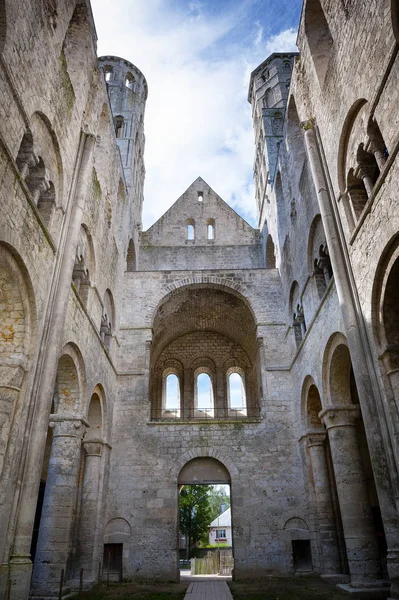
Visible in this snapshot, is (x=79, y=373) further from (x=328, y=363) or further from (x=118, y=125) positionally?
(x=118, y=125)

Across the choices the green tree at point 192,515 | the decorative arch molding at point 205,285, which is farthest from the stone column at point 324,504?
the green tree at point 192,515

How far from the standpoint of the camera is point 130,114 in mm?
22281

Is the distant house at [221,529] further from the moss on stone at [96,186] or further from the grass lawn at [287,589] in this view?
the moss on stone at [96,186]

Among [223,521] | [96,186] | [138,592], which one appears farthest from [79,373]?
[223,521]

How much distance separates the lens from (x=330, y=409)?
10.0 metres

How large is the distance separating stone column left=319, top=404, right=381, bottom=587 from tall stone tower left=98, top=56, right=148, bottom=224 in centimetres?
1349

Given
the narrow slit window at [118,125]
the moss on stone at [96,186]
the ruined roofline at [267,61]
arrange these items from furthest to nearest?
the ruined roofline at [267,61], the narrow slit window at [118,125], the moss on stone at [96,186]

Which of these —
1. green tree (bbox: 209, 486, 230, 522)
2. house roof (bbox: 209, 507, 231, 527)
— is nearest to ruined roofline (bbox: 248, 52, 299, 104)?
house roof (bbox: 209, 507, 231, 527)

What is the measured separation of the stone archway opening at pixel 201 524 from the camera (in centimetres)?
1370

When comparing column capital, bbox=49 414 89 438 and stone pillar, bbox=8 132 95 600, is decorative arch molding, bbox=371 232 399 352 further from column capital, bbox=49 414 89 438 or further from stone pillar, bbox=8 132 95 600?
column capital, bbox=49 414 89 438

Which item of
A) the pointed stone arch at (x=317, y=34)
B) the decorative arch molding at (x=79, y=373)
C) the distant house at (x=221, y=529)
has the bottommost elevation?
the distant house at (x=221, y=529)

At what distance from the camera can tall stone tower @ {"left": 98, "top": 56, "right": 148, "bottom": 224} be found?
67.5 ft

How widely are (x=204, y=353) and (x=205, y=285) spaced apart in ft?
16.7

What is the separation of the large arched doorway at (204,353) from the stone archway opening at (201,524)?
12.1ft
